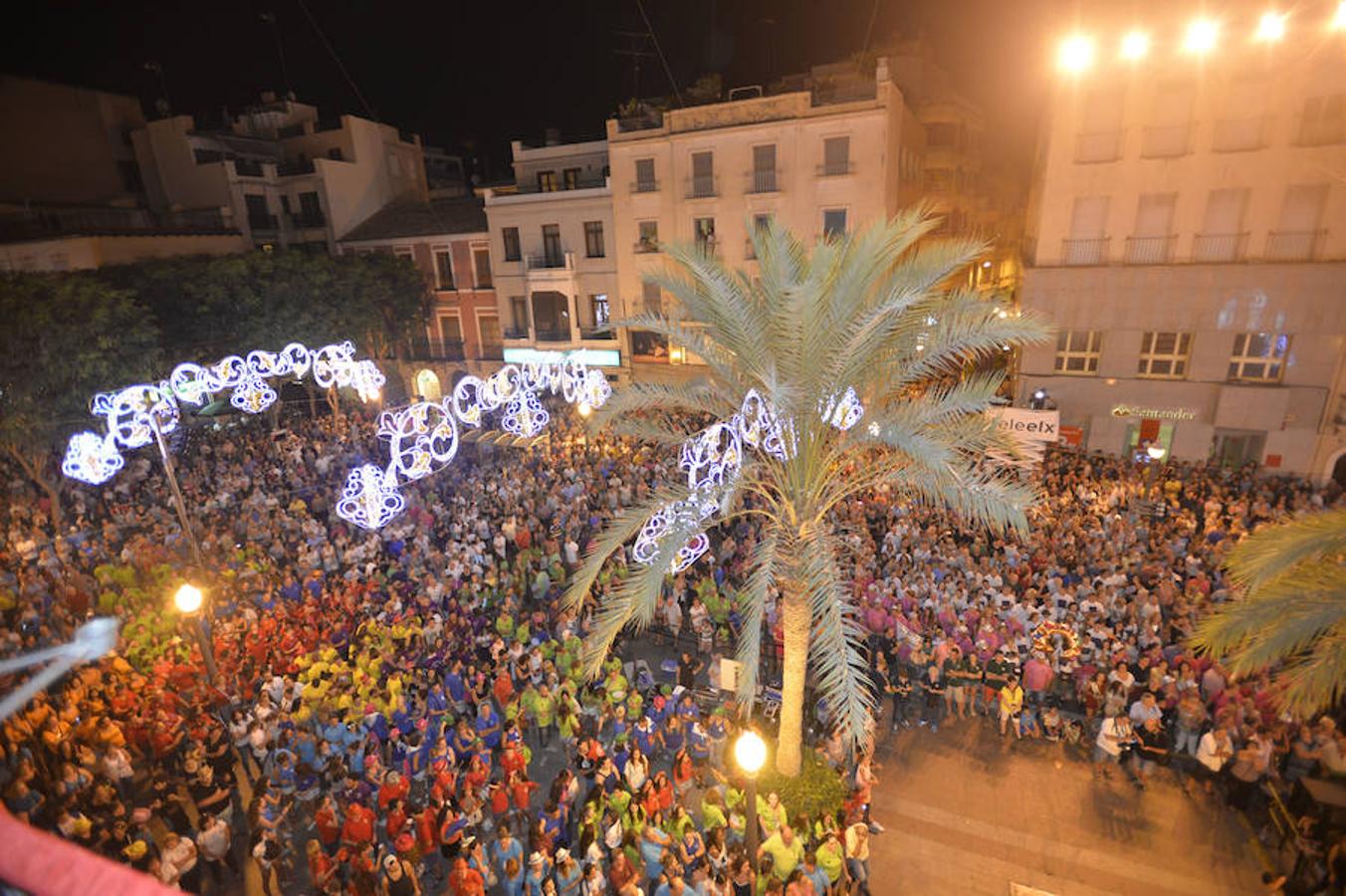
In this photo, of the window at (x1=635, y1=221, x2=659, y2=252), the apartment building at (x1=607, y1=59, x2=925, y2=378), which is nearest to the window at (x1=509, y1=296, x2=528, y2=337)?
the apartment building at (x1=607, y1=59, x2=925, y2=378)

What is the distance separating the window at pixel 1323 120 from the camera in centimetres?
1811

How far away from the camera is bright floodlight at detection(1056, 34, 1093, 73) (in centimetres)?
2008

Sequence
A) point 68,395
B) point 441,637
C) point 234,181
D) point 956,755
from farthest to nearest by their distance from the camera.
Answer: point 234,181, point 68,395, point 441,637, point 956,755

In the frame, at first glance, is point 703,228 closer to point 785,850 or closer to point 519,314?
point 519,314

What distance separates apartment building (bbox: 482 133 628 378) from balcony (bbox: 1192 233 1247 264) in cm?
2068

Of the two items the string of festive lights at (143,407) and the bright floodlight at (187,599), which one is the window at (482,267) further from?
the bright floodlight at (187,599)

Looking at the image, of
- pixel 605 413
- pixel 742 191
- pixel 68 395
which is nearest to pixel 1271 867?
pixel 605 413

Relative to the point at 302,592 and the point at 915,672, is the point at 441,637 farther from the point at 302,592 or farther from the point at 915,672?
the point at 915,672

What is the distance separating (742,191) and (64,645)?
79.5ft

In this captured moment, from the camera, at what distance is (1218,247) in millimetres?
19938

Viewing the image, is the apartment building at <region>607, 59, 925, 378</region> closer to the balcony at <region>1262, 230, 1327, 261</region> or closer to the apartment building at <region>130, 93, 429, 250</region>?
the balcony at <region>1262, 230, 1327, 261</region>

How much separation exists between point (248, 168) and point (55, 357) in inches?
797

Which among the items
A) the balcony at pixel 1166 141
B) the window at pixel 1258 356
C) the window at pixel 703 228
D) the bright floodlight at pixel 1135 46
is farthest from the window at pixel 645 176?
the window at pixel 1258 356

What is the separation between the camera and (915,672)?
11766mm
